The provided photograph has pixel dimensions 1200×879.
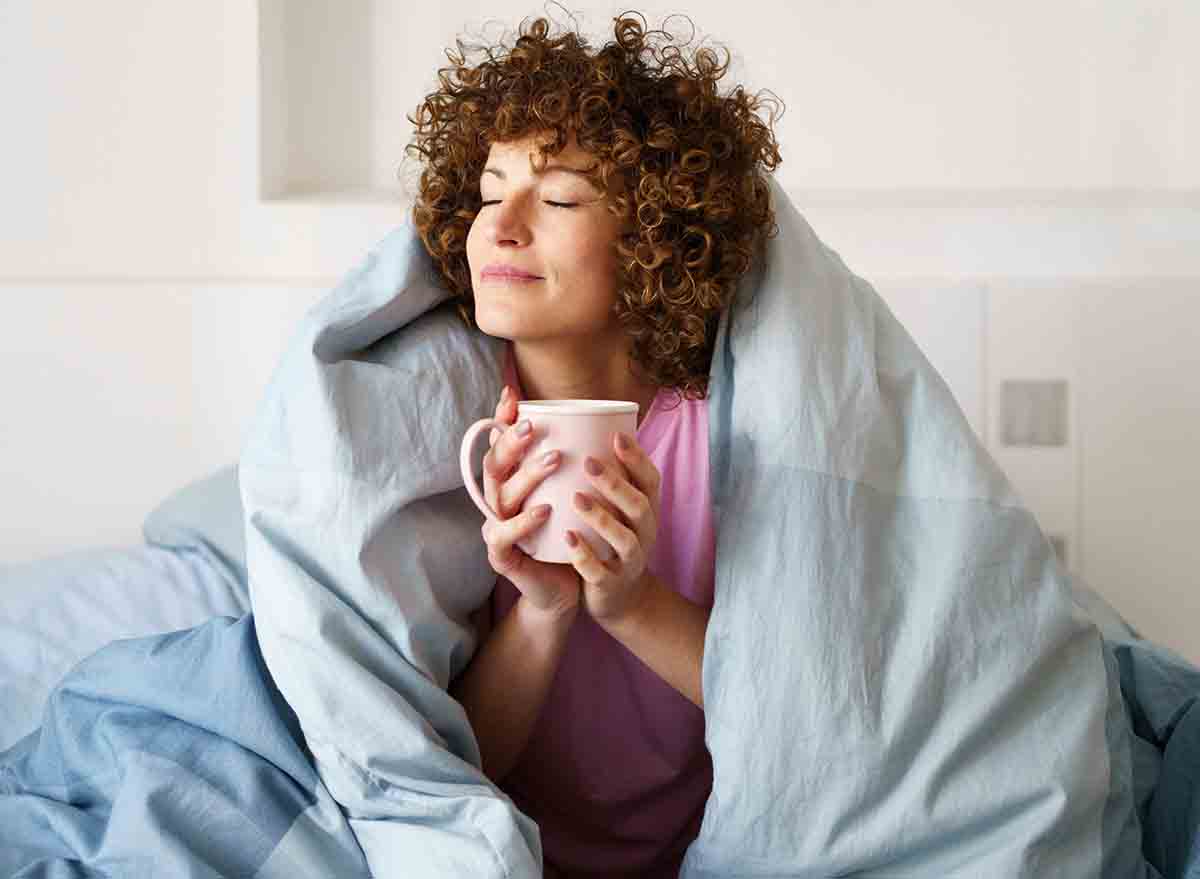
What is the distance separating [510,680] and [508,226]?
0.36 meters

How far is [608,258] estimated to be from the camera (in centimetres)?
110

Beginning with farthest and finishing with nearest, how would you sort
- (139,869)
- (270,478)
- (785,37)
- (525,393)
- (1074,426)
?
(785,37) < (1074,426) < (525,393) < (270,478) < (139,869)

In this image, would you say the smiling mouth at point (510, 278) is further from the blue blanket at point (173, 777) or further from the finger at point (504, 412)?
the blue blanket at point (173, 777)

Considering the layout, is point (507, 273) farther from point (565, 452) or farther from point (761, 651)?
point (761, 651)

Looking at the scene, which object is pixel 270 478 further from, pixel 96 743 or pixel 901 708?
pixel 901 708

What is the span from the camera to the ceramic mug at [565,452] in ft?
3.02

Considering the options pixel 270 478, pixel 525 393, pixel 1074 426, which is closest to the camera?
pixel 270 478

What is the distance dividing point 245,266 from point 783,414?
0.99 m

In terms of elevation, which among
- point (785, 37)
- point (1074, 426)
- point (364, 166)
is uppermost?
point (785, 37)

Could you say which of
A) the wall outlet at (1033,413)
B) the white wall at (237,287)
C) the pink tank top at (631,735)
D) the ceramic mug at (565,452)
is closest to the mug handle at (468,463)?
the ceramic mug at (565,452)

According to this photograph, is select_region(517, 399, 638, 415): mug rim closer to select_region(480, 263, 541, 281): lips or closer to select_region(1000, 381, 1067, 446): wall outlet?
select_region(480, 263, 541, 281): lips

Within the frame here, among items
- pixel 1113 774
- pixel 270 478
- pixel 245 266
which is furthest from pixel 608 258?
pixel 245 266

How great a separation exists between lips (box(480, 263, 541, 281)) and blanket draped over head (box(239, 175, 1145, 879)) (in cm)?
10

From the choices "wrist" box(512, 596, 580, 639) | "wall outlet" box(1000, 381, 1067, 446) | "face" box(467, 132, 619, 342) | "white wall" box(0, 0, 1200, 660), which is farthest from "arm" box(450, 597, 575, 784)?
"wall outlet" box(1000, 381, 1067, 446)
